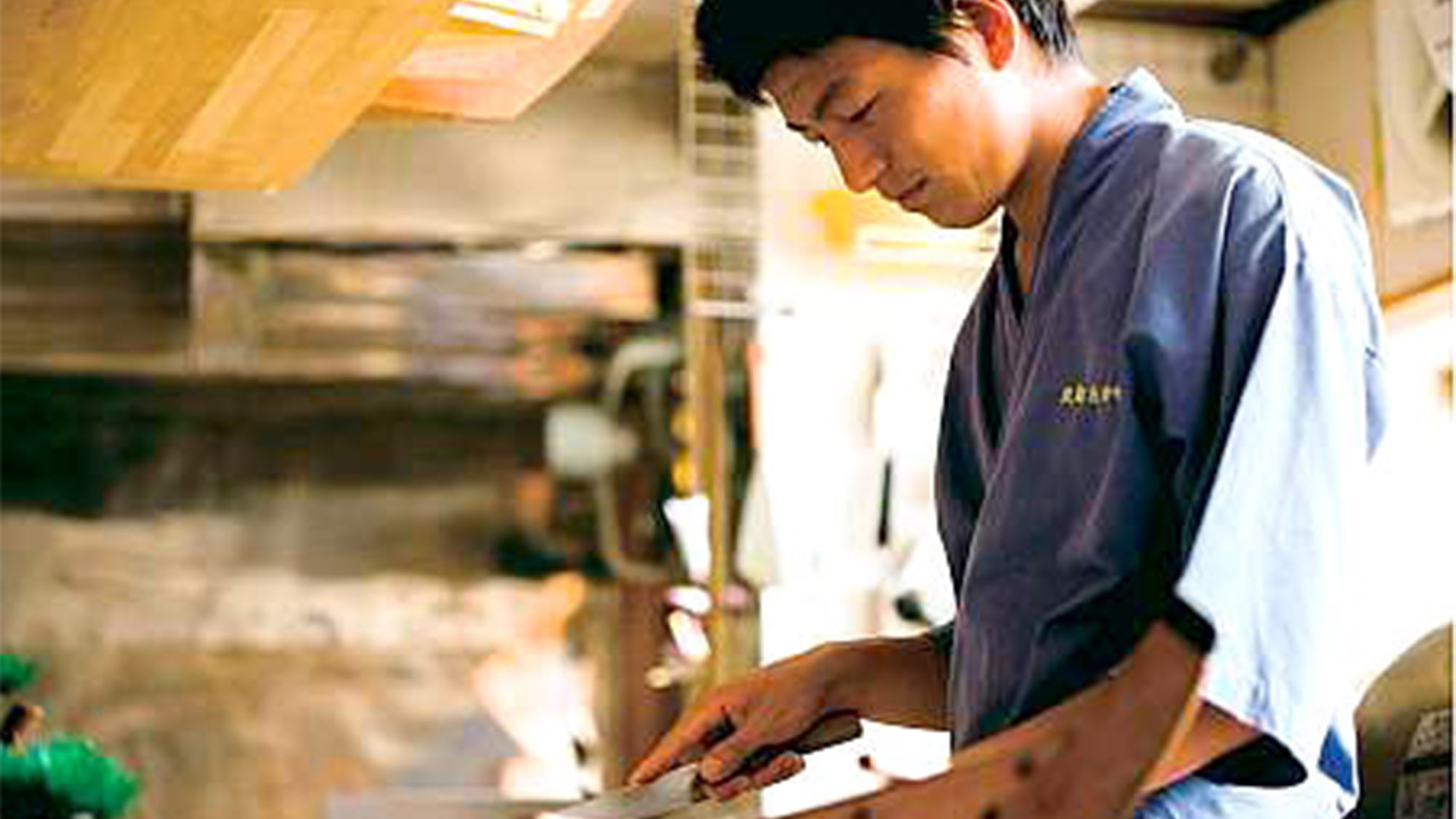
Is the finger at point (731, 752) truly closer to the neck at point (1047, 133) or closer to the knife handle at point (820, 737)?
the knife handle at point (820, 737)

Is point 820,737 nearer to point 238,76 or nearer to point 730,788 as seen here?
point 730,788

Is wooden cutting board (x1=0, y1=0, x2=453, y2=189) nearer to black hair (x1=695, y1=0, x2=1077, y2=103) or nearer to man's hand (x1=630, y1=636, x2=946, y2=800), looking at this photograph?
black hair (x1=695, y1=0, x2=1077, y2=103)

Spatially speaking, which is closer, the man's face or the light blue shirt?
the light blue shirt

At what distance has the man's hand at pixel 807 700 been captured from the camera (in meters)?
1.45

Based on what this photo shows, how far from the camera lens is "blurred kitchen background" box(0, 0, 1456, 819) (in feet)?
12.5

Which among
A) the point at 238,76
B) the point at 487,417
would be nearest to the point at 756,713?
the point at 238,76

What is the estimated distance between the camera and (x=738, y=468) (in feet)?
12.5

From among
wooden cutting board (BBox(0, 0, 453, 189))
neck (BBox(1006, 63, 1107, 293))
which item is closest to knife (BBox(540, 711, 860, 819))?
neck (BBox(1006, 63, 1107, 293))

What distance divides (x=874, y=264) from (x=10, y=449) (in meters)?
1.99

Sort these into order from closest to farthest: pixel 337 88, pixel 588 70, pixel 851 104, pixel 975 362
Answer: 1. pixel 851 104
2. pixel 975 362
3. pixel 337 88
4. pixel 588 70

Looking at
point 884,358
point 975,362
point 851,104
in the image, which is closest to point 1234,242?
point 851,104

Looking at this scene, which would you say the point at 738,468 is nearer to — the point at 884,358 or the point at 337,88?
the point at 884,358

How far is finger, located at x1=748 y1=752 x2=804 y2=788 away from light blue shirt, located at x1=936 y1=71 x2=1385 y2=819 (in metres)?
0.10

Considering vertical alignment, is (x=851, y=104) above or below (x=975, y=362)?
above
